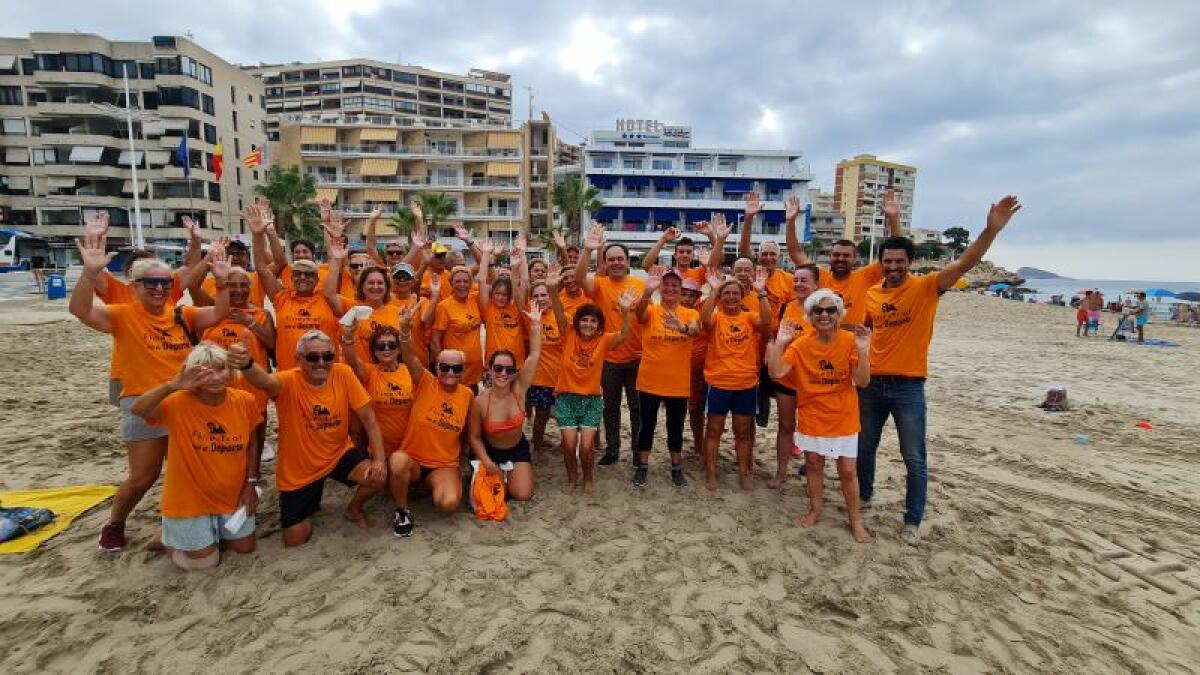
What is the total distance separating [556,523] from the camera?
472 cm

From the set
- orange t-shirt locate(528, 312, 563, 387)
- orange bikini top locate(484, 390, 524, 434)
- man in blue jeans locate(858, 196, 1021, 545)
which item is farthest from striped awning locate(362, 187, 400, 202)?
man in blue jeans locate(858, 196, 1021, 545)

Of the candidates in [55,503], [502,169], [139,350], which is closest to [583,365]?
[139,350]

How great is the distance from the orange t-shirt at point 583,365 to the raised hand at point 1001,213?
3.16 metres

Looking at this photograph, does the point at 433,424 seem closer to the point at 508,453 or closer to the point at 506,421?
the point at 506,421

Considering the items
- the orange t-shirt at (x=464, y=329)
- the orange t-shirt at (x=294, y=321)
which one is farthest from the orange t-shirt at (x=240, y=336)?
the orange t-shirt at (x=464, y=329)

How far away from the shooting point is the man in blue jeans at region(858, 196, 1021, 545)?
435 cm

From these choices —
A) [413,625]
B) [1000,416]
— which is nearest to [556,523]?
[413,625]

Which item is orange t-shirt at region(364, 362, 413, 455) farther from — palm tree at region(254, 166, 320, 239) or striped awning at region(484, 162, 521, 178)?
striped awning at region(484, 162, 521, 178)

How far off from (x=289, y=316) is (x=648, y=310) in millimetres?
3304

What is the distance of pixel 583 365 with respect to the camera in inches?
211

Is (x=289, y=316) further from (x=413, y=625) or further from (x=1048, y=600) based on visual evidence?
(x=1048, y=600)

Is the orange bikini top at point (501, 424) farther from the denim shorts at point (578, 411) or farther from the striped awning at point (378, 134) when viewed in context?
the striped awning at point (378, 134)

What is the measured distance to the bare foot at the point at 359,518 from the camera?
14.8 ft

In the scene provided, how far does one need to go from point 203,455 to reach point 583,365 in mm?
3032
